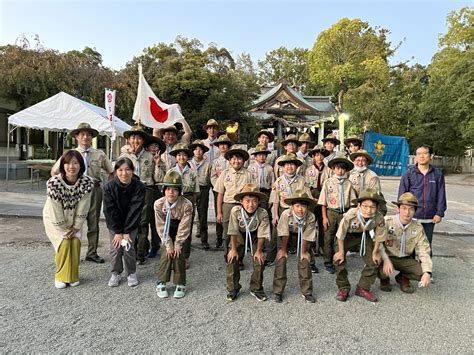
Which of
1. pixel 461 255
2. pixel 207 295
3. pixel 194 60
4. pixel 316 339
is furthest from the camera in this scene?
pixel 194 60

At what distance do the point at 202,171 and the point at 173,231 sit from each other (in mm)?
1725

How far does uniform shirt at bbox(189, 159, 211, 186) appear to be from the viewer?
5.64 metres

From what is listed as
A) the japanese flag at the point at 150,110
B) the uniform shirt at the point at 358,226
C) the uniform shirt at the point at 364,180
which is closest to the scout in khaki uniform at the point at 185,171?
the uniform shirt at the point at 358,226

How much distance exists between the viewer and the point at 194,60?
17750 millimetres

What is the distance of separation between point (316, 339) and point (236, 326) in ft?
2.36

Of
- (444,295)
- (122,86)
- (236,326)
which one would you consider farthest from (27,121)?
(444,295)

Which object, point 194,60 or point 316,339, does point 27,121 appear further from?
point 316,339

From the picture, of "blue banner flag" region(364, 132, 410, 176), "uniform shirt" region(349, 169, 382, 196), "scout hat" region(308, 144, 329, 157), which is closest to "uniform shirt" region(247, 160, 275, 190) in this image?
"scout hat" region(308, 144, 329, 157)

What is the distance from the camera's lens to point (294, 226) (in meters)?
3.96

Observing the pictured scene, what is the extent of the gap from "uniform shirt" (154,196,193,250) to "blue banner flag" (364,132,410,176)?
1521 centimetres

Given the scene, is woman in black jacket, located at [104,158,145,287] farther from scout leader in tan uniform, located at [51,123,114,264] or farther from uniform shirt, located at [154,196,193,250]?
scout leader in tan uniform, located at [51,123,114,264]

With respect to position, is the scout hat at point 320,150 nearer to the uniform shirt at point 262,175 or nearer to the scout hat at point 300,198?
the uniform shirt at point 262,175

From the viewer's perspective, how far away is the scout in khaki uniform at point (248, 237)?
12.4ft

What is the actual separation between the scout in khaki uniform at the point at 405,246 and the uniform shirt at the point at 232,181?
75.2 inches
